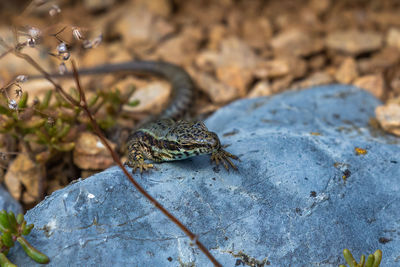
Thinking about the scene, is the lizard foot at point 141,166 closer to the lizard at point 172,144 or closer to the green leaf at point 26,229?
the lizard at point 172,144

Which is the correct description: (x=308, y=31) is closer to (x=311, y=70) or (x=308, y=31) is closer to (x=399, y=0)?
(x=311, y=70)

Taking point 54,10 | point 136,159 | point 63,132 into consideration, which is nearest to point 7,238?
point 136,159

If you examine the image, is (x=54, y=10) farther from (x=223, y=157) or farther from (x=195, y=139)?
(x=223, y=157)

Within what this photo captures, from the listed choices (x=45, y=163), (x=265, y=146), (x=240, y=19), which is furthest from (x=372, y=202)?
(x=240, y=19)

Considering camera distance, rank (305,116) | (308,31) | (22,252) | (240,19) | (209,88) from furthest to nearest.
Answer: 1. (240,19)
2. (308,31)
3. (209,88)
4. (305,116)
5. (22,252)

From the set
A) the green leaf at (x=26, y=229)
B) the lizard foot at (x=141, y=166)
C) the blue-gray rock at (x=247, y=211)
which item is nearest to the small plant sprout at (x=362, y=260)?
the blue-gray rock at (x=247, y=211)

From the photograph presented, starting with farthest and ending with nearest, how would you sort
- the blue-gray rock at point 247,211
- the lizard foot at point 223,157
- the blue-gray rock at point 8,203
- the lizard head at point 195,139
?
1. the blue-gray rock at point 8,203
2. the lizard foot at point 223,157
3. the lizard head at point 195,139
4. the blue-gray rock at point 247,211
